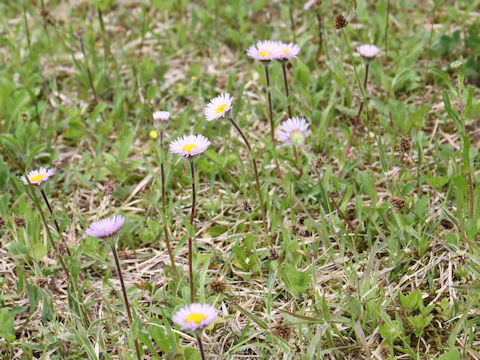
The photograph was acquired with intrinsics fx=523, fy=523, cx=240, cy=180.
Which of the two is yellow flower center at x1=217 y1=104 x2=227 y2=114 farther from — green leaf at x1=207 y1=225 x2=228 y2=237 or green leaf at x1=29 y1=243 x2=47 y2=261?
green leaf at x1=29 y1=243 x2=47 y2=261

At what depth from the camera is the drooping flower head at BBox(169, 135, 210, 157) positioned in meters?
1.87

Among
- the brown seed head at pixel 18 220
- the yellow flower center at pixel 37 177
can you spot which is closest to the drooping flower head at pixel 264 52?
the yellow flower center at pixel 37 177

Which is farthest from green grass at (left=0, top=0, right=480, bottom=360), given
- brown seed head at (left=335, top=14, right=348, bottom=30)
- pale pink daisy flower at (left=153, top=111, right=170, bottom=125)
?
pale pink daisy flower at (left=153, top=111, right=170, bottom=125)

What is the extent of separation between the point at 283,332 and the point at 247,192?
0.78 metres

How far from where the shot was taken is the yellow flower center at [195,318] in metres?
1.46

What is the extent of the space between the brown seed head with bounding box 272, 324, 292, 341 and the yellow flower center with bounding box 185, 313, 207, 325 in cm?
40

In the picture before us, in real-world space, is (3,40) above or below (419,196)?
above

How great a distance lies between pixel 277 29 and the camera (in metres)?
3.39

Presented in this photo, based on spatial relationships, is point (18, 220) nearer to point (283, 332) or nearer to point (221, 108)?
point (221, 108)

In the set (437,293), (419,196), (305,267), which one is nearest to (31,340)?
(305,267)

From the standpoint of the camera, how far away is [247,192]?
240 cm

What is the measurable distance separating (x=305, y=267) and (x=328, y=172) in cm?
42

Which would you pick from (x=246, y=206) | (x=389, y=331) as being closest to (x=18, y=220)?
(x=246, y=206)

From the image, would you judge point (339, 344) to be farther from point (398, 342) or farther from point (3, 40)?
point (3, 40)
